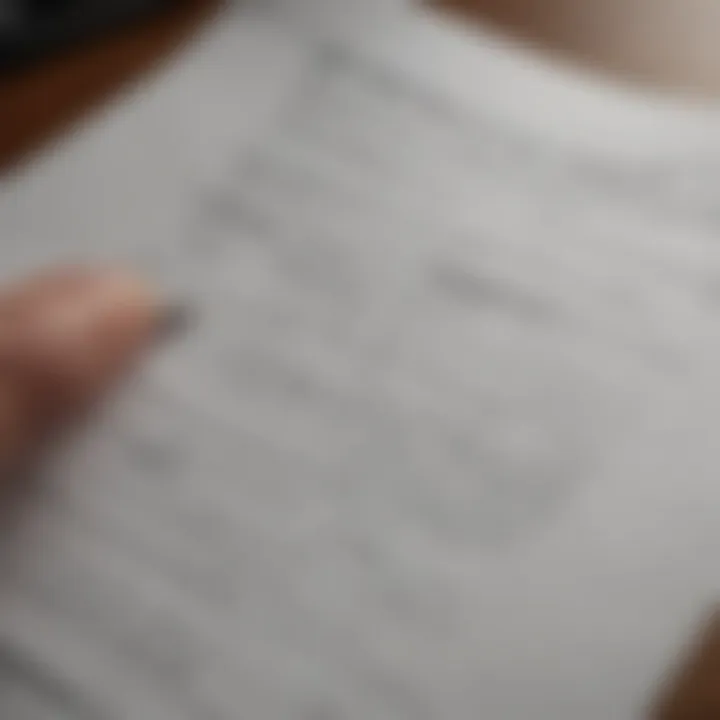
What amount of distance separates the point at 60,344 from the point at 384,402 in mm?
124

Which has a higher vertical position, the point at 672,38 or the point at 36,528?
the point at 672,38

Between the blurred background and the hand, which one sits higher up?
the blurred background

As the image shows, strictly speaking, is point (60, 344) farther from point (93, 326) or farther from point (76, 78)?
point (76, 78)

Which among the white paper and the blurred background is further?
the blurred background

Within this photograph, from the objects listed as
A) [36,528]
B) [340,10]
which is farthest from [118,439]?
[340,10]

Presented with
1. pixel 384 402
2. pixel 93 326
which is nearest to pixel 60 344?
pixel 93 326

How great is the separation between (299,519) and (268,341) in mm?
89

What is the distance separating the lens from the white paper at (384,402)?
0.40 metres

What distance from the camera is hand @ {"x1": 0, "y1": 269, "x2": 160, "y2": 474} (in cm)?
47

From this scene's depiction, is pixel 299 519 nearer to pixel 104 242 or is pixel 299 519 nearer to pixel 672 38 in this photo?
pixel 104 242

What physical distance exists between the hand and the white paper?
0.02m

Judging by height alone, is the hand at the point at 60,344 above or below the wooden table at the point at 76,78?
below

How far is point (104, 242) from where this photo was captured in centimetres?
54

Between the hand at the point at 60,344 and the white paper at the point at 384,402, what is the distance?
2 centimetres
